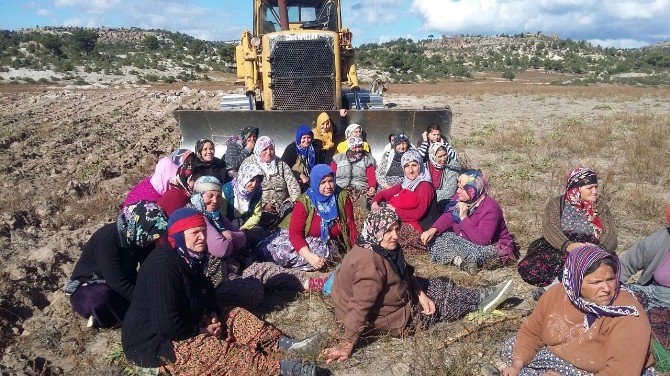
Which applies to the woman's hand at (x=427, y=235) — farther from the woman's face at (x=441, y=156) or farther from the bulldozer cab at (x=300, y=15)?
the bulldozer cab at (x=300, y=15)

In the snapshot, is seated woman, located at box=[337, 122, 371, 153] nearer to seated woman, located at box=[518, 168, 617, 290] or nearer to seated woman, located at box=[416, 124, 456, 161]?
seated woman, located at box=[416, 124, 456, 161]

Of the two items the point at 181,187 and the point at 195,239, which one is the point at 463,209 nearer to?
the point at 181,187

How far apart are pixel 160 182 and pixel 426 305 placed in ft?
9.56

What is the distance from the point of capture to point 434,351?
3496mm

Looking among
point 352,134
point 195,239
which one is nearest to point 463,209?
point 352,134

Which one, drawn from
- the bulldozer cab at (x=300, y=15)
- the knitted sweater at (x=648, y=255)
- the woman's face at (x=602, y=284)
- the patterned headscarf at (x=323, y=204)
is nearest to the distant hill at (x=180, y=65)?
the bulldozer cab at (x=300, y=15)

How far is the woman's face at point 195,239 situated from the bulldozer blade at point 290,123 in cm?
485

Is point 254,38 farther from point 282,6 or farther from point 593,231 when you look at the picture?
point 593,231

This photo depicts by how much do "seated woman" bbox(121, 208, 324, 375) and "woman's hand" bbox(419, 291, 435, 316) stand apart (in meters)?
1.05

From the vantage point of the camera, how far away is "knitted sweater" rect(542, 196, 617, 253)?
4.24 metres

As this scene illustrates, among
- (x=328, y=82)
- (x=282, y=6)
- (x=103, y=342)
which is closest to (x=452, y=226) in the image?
(x=103, y=342)

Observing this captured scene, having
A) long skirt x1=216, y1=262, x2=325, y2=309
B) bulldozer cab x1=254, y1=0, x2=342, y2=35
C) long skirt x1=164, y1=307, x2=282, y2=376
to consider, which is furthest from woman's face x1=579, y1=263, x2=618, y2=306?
bulldozer cab x1=254, y1=0, x2=342, y2=35

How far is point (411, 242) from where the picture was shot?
5.36m

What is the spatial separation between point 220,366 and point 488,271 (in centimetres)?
290
